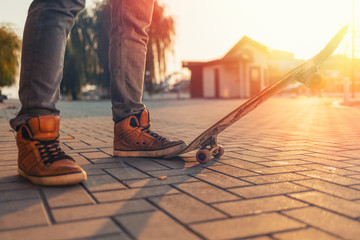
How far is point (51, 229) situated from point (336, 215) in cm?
87

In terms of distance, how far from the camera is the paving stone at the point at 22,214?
1086 mm

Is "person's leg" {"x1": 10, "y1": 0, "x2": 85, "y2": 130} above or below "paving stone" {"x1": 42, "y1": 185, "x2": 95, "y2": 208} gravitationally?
above

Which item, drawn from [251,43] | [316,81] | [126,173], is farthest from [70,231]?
[251,43]

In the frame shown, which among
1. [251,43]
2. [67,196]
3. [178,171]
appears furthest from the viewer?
[251,43]

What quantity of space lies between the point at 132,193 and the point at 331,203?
723 mm

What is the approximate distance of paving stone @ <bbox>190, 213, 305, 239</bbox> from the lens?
1019 millimetres

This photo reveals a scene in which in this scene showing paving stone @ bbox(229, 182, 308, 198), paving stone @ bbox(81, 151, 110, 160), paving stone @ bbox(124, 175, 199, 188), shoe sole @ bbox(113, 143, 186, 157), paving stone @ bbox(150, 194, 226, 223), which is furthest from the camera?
paving stone @ bbox(81, 151, 110, 160)

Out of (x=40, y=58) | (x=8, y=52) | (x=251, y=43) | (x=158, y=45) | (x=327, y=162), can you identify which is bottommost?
(x=327, y=162)

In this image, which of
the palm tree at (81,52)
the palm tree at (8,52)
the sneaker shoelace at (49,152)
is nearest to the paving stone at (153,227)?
the sneaker shoelace at (49,152)

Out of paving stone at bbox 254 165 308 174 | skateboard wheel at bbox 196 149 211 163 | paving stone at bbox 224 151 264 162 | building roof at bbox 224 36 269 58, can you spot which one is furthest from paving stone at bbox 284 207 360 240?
building roof at bbox 224 36 269 58

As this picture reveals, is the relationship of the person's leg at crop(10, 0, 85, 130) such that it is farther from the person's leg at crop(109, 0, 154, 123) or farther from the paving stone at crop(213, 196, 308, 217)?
the paving stone at crop(213, 196, 308, 217)

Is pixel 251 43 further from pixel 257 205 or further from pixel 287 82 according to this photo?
Result: pixel 257 205

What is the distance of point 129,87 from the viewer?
86.0 inches

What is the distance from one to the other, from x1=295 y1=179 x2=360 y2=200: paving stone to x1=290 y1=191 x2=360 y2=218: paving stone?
2.2 inches
